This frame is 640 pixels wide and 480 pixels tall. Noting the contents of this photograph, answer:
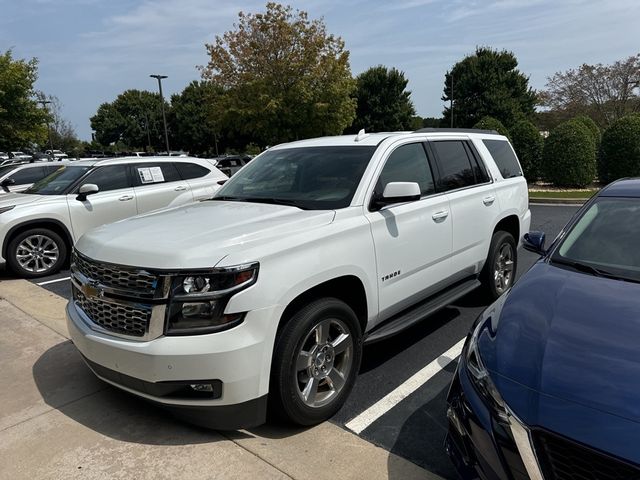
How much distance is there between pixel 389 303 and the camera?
3.57 meters

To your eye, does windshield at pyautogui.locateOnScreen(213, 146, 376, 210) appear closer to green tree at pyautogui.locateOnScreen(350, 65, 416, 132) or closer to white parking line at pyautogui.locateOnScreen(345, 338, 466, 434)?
white parking line at pyautogui.locateOnScreen(345, 338, 466, 434)

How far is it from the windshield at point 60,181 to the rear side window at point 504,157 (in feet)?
20.2

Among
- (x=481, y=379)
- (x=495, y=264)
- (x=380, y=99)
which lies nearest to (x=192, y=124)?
(x=380, y=99)

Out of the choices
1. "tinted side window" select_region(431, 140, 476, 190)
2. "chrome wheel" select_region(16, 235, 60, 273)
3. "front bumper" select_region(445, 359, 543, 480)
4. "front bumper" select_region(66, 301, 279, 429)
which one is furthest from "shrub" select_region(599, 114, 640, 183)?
"front bumper" select_region(66, 301, 279, 429)

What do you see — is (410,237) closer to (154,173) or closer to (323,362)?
(323,362)

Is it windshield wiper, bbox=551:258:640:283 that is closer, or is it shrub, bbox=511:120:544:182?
windshield wiper, bbox=551:258:640:283

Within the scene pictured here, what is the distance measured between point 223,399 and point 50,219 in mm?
5891

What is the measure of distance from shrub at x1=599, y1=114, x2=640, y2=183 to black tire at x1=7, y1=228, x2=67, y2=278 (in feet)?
53.4

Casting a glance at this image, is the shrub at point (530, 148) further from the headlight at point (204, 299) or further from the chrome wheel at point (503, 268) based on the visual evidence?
the headlight at point (204, 299)

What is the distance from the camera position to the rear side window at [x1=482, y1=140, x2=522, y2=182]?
527cm

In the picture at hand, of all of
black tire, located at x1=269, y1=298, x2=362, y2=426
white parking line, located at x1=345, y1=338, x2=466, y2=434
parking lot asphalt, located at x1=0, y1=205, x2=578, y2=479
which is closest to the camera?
black tire, located at x1=269, y1=298, x2=362, y2=426

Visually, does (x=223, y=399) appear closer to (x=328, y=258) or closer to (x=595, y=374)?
(x=328, y=258)

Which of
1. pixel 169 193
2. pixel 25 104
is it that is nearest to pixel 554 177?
pixel 169 193

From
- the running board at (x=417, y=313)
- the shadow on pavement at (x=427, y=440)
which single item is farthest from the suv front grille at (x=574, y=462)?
→ the running board at (x=417, y=313)
